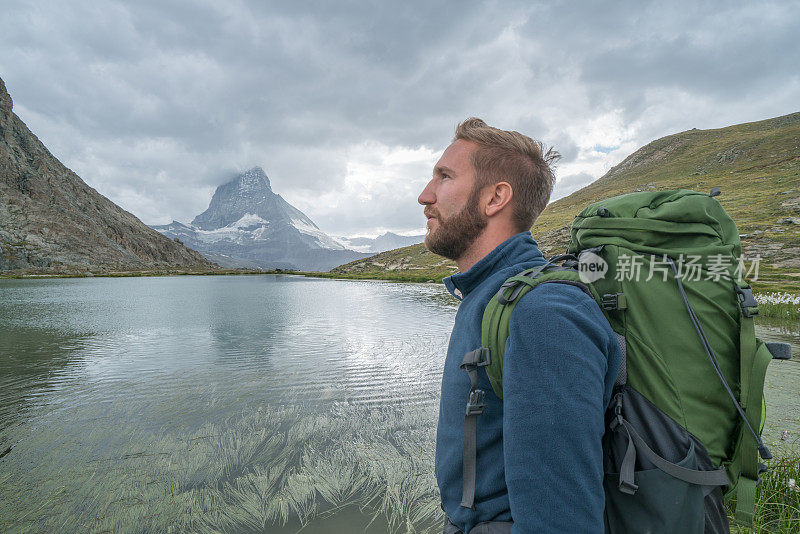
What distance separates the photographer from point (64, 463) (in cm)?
752

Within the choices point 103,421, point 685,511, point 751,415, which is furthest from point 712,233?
point 103,421

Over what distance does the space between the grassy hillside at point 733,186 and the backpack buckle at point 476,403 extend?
147 ft

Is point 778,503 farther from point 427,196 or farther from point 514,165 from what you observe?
point 427,196

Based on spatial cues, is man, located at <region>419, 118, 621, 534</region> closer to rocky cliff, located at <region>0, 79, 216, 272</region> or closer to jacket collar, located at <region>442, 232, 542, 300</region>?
jacket collar, located at <region>442, 232, 542, 300</region>

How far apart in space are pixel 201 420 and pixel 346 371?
5866mm

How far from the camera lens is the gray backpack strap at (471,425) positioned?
2289 mm

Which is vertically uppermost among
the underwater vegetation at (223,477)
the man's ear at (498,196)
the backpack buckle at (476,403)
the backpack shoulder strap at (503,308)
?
the man's ear at (498,196)

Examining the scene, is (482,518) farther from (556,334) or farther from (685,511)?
(556,334)

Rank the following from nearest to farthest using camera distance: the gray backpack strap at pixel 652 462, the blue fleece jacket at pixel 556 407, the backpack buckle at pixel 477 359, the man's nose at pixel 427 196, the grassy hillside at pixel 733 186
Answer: the blue fleece jacket at pixel 556 407
the gray backpack strap at pixel 652 462
the backpack buckle at pixel 477 359
the man's nose at pixel 427 196
the grassy hillside at pixel 733 186

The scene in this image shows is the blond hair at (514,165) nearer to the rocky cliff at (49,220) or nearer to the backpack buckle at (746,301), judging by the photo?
the backpack buckle at (746,301)

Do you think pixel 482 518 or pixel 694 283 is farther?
pixel 482 518

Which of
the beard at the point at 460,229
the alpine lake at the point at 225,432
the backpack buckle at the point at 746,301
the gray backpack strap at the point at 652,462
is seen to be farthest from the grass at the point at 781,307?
the beard at the point at 460,229

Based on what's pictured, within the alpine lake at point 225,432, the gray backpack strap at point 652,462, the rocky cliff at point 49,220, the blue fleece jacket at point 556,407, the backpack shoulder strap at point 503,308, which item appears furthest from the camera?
the rocky cliff at point 49,220

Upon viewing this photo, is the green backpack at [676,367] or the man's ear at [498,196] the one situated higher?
the man's ear at [498,196]
